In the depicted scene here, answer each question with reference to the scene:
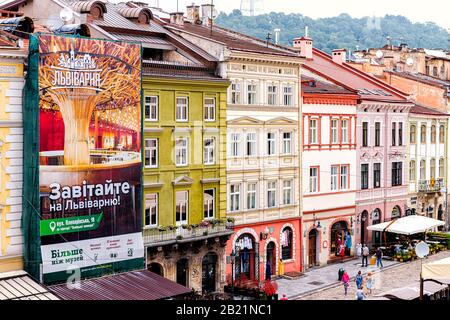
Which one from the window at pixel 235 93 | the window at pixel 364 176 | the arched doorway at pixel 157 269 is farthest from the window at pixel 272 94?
the arched doorway at pixel 157 269

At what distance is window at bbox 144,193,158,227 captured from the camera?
31.5 metres

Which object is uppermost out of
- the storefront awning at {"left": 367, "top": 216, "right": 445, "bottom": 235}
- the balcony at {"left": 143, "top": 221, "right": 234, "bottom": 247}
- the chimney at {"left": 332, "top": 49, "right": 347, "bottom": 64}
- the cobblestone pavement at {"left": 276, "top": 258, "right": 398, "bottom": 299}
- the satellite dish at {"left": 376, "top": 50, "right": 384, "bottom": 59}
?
the satellite dish at {"left": 376, "top": 50, "right": 384, "bottom": 59}

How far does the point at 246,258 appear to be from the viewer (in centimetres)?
3719

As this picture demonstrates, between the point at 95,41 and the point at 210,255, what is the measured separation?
479 inches

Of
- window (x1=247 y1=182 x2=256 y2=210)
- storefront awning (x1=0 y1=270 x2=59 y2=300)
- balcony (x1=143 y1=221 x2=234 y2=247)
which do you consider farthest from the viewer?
window (x1=247 y1=182 x2=256 y2=210)

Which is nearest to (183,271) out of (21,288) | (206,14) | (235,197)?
(235,197)

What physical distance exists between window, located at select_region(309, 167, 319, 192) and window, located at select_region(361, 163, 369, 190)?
540cm

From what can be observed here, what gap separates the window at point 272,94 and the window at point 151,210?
980 cm

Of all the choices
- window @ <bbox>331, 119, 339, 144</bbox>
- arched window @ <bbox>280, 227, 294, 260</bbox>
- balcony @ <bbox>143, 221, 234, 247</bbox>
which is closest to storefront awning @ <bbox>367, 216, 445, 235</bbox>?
window @ <bbox>331, 119, 339, 144</bbox>

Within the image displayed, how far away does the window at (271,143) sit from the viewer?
38.5 metres

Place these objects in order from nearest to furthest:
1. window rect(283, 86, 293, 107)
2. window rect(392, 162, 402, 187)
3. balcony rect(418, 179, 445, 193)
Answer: window rect(283, 86, 293, 107), window rect(392, 162, 402, 187), balcony rect(418, 179, 445, 193)

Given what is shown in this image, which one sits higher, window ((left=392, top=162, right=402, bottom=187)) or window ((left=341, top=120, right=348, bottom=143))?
window ((left=341, top=120, right=348, bottom=143))

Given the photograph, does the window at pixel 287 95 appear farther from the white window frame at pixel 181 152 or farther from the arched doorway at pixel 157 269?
the arched doorway at pixel 157 269

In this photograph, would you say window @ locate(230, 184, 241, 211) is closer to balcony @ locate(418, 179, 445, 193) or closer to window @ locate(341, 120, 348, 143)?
window @ locate(341, 120, 348, 143)
